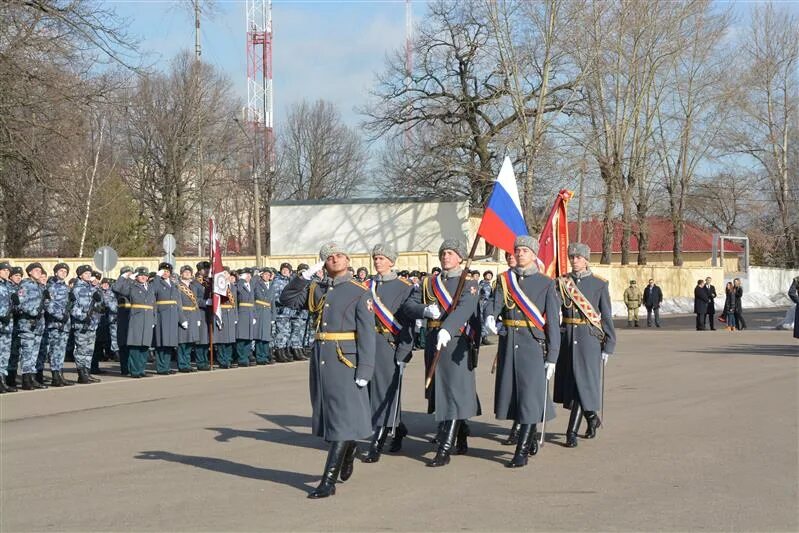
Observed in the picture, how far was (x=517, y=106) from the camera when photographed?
141 ft

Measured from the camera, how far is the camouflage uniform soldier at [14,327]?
16.1 meters

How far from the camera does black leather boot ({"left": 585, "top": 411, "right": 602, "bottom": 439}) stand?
10.7 metres

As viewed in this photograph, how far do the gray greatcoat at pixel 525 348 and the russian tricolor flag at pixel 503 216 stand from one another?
70 centimetres

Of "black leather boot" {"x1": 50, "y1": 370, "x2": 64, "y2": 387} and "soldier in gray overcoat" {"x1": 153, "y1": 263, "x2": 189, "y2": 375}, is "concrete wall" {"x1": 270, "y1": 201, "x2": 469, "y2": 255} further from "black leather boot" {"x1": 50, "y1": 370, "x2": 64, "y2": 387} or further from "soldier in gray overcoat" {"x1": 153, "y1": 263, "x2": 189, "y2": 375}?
"black leather boot" {"x1": 50, "y1": 370, "x2": 64, "y2": 387}

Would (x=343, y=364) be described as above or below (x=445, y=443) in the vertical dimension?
above

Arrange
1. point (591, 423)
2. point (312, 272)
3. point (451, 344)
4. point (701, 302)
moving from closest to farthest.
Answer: point (312, 272) < point (451, 344) < point (591, 423) < point (701, 302)

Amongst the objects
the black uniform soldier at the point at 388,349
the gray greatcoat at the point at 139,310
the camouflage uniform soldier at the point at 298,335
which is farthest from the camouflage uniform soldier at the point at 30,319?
the black uniform soldier at the point at 388,349

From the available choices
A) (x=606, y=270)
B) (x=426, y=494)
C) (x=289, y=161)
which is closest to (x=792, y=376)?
(x=426, y=494)

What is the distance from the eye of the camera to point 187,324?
19672mm

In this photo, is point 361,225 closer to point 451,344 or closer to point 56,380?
point 56,380

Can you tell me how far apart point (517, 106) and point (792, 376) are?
27.5 meters

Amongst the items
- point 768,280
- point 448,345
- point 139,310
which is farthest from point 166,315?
point 768,280

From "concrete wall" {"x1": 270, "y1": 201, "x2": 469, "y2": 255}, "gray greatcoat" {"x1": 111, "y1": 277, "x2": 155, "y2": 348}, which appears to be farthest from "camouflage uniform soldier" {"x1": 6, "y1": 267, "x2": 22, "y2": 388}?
"concrete wall" {"x1": 270, "y1": 201, "x2": 469, "y2": 255}

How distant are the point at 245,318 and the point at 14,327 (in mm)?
5610
